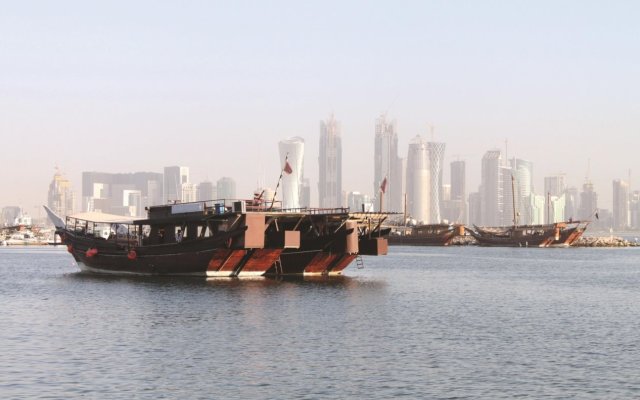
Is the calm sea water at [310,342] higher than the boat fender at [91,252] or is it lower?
lower

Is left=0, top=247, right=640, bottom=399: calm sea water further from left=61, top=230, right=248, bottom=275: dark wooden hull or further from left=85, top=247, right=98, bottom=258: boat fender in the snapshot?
left=85, top=247, right=98, bottom=258: boat fender

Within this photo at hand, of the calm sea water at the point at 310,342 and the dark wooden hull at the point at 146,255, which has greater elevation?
the dark wooden hull at the point at 146,255

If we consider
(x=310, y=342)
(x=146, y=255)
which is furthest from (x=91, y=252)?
(x=310, y=342)

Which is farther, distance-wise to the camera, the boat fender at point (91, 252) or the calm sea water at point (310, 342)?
the boat fender at point (91, 252)

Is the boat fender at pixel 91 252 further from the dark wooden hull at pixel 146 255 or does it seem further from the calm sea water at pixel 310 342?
the calm sea water at pixel 310 342

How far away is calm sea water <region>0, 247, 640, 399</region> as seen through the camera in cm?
3441

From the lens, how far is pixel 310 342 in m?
44.9

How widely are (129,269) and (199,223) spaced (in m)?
9.36

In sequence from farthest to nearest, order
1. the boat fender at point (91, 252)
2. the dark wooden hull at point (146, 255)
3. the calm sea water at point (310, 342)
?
the boat fender at point (91, 252), the dark wooden hull at point (146, 255), the calm sea water at point (310, 342)

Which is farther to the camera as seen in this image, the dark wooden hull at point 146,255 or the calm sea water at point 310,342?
the dark wooden hull at point 146,255

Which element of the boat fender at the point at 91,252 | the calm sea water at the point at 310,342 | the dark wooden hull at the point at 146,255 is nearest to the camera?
the calm sea water at the point at 310,342

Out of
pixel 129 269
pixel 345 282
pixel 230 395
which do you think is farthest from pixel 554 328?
pixel 129 269

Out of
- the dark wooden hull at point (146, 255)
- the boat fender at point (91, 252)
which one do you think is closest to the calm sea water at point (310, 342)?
the dark wooden hull at point (146, 255)

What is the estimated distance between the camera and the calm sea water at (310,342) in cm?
3441
